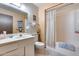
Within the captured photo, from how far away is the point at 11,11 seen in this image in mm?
1586

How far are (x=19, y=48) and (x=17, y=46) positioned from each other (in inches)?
2.6

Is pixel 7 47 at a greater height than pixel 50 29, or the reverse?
pixel 50 29

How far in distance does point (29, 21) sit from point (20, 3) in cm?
37

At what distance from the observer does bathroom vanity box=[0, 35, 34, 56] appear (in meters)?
1.27

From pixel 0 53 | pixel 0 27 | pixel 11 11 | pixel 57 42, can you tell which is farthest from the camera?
pixel 57 42

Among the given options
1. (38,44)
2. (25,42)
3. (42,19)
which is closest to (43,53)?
(38,44)

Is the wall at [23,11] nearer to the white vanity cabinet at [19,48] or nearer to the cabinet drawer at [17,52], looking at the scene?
the white vanity cabinet at [19,48]

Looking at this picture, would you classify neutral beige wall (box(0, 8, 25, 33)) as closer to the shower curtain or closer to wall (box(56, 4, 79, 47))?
the shower curtain

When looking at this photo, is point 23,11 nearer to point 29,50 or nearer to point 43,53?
point 29,50

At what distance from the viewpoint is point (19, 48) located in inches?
59.1

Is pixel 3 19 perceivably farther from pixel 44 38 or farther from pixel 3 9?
pixel 44 38

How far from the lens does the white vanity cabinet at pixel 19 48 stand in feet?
4.18

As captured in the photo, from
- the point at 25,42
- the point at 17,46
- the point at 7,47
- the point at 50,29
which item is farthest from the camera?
the point at 50,29

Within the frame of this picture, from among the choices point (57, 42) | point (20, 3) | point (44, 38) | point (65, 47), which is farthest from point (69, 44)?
point (20, 3)
